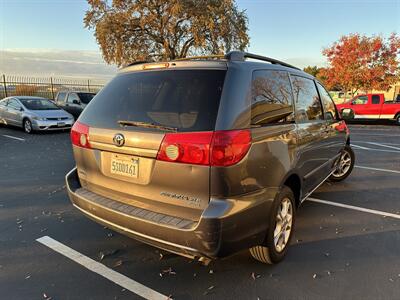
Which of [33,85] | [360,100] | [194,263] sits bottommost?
[194,263]

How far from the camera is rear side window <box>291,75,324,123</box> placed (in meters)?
3.38

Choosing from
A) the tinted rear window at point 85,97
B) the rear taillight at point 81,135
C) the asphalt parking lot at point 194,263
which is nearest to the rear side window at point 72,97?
the tinted rear window at point 85,97

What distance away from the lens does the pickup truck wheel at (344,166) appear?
5.68 meters

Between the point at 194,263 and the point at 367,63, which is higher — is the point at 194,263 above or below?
below

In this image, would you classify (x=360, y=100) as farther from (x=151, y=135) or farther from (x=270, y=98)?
(x=151, y=135)

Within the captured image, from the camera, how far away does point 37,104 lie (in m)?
12.6

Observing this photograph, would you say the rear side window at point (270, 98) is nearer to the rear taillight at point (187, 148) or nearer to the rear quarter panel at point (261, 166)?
the rear quarter panel at point (261, 166)

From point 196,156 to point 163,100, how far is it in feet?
2.06

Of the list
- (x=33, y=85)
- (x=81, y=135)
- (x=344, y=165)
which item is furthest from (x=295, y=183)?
(x=33, y=85)

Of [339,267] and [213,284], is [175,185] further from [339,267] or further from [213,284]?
A: [339,267]

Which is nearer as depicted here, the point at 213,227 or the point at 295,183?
the point at 213,227

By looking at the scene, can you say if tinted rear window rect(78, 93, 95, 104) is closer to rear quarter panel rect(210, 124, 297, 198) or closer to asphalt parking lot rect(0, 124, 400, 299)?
asphalt parking lot rect(0, 124, 400, 299)

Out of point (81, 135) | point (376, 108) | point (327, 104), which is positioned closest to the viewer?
point (81, 135)

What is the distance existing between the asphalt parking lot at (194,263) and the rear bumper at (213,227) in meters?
0.46
